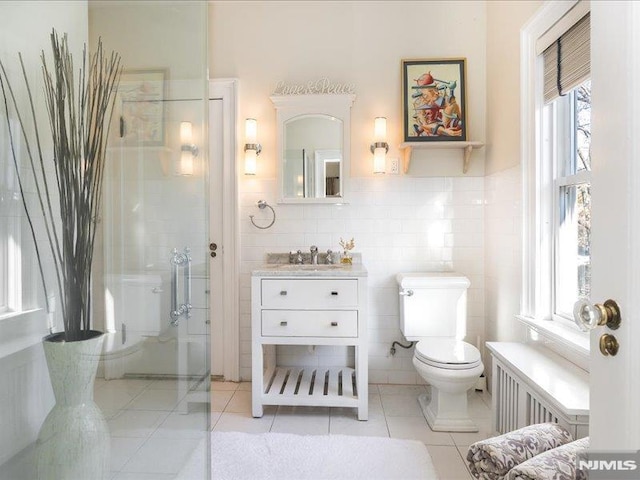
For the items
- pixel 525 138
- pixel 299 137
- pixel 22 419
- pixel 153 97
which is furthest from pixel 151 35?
pixel 525 138

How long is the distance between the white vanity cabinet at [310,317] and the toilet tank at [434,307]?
39cm

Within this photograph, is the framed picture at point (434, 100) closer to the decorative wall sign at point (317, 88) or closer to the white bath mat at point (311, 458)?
the decorative wall sign at point (317, 88)

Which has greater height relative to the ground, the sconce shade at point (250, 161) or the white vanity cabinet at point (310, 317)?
the sconce shade at point (250, 161)

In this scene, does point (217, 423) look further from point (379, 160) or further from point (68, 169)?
point (379, 160)

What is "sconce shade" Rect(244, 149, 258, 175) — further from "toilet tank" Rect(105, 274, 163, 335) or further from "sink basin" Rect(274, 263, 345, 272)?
"toilet tank" Rect(105, 274, 163, 335)

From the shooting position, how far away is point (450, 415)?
208 centimetres

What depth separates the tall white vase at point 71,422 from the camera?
3.69 feet

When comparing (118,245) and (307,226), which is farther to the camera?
(307,226)

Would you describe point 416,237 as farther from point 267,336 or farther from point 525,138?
point 267,336

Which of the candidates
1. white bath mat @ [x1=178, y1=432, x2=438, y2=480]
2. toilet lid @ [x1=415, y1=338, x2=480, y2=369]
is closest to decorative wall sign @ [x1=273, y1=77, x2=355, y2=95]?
toilet lid @ [x1=415, y1=338, x2=480, y2=369]

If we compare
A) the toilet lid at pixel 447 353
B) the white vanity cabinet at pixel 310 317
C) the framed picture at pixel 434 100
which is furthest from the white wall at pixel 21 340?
the framed picture at pixel 434 100

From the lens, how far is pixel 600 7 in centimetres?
74

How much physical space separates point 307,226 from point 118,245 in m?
1.48

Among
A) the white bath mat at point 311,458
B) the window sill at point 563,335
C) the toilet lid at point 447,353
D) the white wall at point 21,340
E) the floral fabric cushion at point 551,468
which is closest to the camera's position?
the floral fabric cushion at point 551,468
